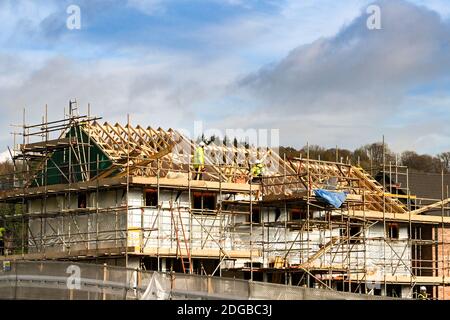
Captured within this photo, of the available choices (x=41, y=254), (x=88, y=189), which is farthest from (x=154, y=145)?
(x=41, y=254)

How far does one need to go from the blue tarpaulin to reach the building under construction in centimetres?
5

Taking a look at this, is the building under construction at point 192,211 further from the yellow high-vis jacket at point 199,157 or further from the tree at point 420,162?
the tree at point 420,162

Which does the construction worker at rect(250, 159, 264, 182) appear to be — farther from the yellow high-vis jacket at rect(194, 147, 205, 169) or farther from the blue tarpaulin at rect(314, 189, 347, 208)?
the blue tarpaulin at rect(314, 189, 347, 208)

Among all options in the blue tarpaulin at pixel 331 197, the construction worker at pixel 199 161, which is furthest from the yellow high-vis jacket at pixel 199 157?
the blue tarpaulin at pixel 331 197

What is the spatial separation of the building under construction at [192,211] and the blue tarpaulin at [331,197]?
5 cm

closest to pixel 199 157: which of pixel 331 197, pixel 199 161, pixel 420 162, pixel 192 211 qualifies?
pixel 199 161

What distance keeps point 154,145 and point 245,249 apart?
5762 mm

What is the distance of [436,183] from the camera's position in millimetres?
57344

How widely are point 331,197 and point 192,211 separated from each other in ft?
18.2

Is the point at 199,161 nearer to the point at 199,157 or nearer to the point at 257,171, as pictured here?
the point at 199,157

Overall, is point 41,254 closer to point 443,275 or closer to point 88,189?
point 88,189

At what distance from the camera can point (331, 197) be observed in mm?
41250

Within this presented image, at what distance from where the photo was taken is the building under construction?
40.7 metres

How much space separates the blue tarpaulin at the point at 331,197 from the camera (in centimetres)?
4106
